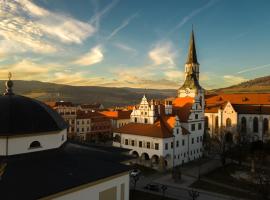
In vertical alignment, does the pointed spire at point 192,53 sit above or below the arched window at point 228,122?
above

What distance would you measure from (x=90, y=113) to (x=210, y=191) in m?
47.0

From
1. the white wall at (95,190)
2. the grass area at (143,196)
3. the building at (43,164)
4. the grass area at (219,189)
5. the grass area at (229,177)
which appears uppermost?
the building at (43,164)

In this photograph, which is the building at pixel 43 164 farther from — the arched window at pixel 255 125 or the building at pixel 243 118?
the arched window at pixel 255 125

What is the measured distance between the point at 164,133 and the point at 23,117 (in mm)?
27507

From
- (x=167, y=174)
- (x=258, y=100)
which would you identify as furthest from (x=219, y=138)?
(x=167, y=174)

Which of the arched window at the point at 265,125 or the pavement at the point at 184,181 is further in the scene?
the arched window at the point at 265,125

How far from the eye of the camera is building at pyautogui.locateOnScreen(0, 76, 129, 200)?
1619 centimetres

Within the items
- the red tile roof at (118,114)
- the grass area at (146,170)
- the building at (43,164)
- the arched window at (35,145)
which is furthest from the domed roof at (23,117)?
the red tile roof at (118,114)

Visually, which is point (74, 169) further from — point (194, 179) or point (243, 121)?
point (243, 121)

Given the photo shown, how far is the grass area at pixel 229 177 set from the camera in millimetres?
36125

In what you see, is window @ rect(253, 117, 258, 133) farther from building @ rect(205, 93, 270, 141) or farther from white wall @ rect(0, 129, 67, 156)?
white wall @ rect(0, 129, 67, 156)

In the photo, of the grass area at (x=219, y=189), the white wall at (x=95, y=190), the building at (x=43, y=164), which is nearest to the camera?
the building at (x=43, y=164)

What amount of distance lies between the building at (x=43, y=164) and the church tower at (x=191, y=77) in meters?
41.6

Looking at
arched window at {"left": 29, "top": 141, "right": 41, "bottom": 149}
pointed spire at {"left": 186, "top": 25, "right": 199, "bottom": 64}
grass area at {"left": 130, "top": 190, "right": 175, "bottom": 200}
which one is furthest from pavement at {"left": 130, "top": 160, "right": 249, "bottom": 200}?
pointed spire at {"left": 186, "top": 25, "right": 199, "bottom": 64}
